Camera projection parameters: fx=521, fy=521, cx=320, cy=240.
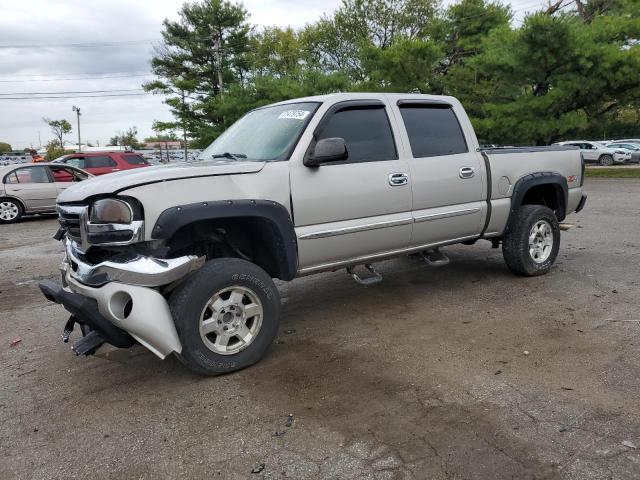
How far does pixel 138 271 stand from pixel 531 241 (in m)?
4.37

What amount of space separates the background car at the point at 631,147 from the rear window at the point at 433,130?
103 ft

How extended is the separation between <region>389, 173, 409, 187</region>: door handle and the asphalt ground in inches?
48.6

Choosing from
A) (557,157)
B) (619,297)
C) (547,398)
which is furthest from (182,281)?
(557,157)

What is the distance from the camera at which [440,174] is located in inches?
192

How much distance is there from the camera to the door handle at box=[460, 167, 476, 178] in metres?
5.07

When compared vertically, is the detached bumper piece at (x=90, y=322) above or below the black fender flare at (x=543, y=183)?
below

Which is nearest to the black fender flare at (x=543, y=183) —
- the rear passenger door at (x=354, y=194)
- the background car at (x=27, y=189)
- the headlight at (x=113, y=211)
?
the rear passenger door at (x=354, y=194)

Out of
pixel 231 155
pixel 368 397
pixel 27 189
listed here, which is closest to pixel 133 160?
pixel 27 189

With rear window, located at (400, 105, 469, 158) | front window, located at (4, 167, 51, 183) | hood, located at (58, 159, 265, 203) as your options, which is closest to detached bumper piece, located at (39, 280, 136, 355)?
hood, located at (58, 159, 265, 203)

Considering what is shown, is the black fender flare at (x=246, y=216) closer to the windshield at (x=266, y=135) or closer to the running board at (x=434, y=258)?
the windshield at (x=266, y=135)

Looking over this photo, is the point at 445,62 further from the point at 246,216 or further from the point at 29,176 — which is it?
the point at 246,216

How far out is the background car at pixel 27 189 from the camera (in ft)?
43.2

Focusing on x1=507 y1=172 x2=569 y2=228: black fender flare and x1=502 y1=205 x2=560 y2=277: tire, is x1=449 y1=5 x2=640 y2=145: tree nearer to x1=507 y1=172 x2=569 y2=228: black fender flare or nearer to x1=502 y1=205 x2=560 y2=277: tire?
x1=507 y1=172 x2=569 y2=228: black fender flare

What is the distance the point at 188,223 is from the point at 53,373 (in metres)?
1.65
